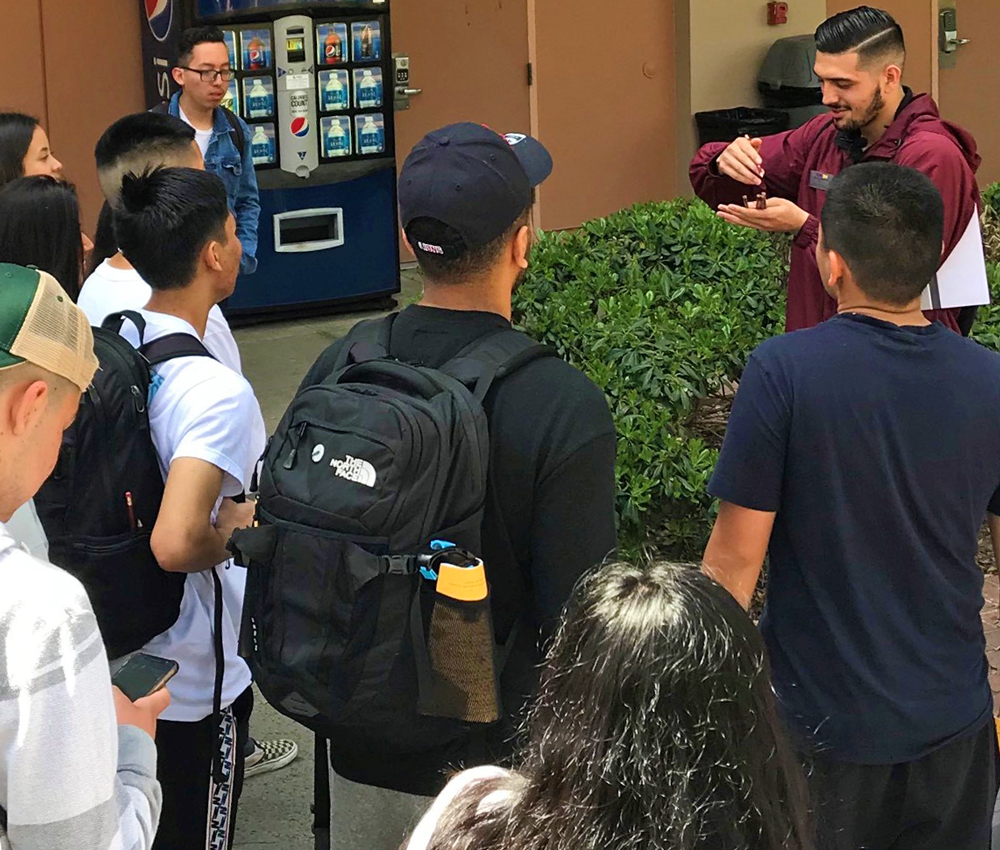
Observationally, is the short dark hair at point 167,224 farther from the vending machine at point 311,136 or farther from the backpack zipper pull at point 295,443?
the vending machine at point 311,136

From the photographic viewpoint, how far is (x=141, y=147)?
13.8ft

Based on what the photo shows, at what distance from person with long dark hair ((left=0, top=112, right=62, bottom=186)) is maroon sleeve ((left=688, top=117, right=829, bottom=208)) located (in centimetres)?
202

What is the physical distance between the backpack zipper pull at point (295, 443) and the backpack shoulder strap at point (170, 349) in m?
0.55

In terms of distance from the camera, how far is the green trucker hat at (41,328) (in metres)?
1.81

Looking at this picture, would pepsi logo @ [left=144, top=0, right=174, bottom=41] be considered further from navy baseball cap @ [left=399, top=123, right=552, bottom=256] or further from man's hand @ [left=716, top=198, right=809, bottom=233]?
navy baseball cap @ [left=399, top=123, right=552, bottom=256]

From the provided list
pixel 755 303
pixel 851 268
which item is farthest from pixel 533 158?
pixel 755 303

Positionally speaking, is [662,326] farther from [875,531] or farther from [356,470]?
[356,470]

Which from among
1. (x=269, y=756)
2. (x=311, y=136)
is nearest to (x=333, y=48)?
(x=311, y=136)

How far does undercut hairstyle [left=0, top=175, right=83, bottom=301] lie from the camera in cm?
331

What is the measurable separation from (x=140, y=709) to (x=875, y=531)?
1.35m

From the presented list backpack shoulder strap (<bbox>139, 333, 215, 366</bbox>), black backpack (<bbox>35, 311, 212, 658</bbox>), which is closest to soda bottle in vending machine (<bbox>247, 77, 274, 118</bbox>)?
backpack shoulder strap (<bbox>139, 333, 215, 366</bbox>)

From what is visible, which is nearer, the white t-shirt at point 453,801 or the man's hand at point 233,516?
the white t-shirt at point 453,801

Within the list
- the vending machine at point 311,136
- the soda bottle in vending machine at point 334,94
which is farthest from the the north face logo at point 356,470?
the soda bottle in vending machine at point 334,94

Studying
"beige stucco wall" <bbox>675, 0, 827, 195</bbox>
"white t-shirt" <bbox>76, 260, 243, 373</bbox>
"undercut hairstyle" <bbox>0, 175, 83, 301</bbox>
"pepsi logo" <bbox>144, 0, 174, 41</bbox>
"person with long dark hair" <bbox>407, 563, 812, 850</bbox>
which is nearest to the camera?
"person with long dark hair" <bbox>407, 563, 812, 850</bbox>
